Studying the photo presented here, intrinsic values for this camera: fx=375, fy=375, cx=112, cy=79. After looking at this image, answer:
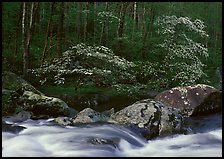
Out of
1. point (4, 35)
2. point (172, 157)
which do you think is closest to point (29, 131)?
point (172, 157)

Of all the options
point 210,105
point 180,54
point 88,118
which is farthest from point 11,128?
point 180,54

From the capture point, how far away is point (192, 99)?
10391mm

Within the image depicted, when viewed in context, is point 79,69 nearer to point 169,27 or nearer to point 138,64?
point 138,64

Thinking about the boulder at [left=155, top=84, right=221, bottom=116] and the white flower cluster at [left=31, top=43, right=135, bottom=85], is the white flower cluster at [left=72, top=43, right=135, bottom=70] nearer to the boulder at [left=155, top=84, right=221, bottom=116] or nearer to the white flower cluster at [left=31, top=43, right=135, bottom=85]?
the white flower cluster at [left=31, top=43, right=135, bottom=85]

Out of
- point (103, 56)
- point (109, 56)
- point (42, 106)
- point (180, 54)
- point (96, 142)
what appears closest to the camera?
point (96, 142)

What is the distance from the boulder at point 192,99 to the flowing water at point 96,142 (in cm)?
146

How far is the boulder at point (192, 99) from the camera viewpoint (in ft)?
33.9

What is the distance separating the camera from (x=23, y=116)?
9.17 m

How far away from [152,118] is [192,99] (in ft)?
7.85

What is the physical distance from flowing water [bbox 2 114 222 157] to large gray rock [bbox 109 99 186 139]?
213mm

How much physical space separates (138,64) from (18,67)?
444 centimetres

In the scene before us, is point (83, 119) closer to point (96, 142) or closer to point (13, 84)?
point (96, 142)

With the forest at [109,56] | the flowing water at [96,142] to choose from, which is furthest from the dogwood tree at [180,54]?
the flowing water at [96,142]

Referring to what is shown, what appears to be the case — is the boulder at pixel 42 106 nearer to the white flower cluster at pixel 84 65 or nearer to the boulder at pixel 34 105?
the boulder at pixel 34 105
